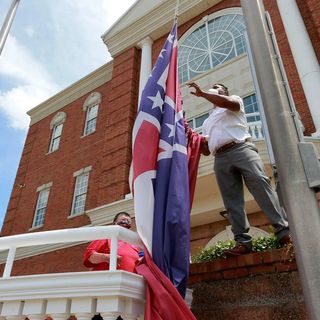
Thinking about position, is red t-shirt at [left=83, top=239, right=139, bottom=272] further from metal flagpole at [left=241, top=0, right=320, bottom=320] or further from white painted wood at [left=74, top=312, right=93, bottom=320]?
metal flagpole at [left=241, top=0, right=320, bottom=320]

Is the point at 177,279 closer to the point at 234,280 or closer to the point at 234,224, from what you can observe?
the point at 234,280

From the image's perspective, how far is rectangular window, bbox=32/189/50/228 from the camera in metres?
15.2

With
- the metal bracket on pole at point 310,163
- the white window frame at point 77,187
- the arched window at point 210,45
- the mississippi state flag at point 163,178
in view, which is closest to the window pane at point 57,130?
the white window frame at point 77,187

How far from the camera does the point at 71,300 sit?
2.56 meters

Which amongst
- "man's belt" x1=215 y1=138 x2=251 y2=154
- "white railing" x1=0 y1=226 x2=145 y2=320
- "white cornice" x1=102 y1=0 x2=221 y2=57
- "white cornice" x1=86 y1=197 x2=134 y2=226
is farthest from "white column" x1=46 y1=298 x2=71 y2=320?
"white cornice" x1=102 y1=0 x2=221 y2=57

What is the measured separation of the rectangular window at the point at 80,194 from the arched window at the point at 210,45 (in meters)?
5.71

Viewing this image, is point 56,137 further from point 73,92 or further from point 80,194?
point 80,194

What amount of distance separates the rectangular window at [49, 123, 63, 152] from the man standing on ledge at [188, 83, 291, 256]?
47.0ft

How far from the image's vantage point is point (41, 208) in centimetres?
1544

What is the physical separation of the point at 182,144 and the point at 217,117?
1.83ft

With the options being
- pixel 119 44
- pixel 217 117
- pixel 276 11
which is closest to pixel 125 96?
pixel 119 44

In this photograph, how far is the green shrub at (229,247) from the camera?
3.29m

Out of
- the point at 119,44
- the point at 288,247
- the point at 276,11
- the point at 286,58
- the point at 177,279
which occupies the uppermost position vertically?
the point at 119,44

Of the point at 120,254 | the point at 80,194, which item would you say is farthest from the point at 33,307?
the point at 80,194
